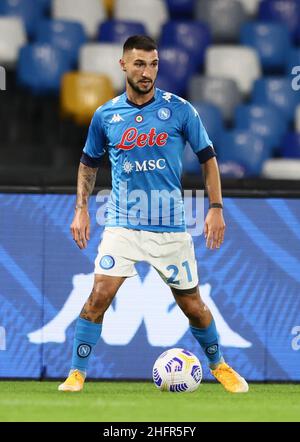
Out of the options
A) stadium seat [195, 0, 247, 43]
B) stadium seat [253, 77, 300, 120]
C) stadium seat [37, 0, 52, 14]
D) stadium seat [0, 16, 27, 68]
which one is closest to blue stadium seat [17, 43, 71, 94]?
stadium seat [0, 16, 27, 68]

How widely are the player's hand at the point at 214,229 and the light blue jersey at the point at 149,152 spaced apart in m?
0.33

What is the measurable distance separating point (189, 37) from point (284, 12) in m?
1.13

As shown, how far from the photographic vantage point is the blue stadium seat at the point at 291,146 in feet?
38.1

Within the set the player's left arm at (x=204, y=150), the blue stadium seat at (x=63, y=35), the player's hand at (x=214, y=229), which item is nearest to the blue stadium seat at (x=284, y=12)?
the blue stadium seat at (x=63, y=35)

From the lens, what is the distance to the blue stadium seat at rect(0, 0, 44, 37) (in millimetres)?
12164

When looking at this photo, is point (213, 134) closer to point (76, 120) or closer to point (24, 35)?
point (76, 120)

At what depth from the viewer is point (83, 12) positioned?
12.3 m

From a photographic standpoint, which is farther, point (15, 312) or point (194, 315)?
point (15, 312)

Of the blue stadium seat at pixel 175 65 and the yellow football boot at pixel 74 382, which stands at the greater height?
the blue stadium seat at pixel 175 65

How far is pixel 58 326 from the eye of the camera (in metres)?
9.09

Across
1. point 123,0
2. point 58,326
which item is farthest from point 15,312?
point 123,0

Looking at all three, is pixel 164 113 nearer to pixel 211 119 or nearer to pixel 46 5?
pixel 211 119

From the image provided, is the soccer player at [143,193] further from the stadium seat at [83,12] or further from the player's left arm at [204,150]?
the stadium seat at [83,12]

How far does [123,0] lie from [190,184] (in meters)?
4.06
